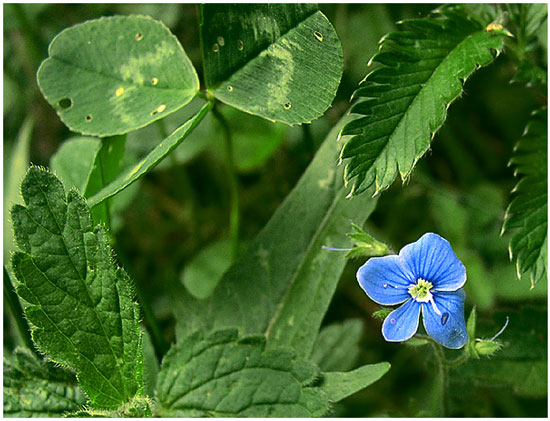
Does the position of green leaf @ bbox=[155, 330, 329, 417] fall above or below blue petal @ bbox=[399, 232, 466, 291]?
below

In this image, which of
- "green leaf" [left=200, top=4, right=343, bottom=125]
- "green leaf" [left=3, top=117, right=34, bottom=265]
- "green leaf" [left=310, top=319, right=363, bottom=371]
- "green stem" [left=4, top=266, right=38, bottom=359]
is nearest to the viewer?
"green leaf" [left=200, top=4, right=343, bottom=125]

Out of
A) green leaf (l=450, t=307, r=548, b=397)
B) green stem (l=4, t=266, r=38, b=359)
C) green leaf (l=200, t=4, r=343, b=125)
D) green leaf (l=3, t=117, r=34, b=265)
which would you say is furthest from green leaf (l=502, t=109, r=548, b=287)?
green leaf (l=3, t=117, r=34, b=265)

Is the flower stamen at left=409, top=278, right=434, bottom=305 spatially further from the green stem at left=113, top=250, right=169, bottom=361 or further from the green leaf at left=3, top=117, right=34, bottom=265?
the green leaf at left=3, top=117, right=34, bottom=265

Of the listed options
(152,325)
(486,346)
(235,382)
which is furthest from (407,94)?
(152,325)

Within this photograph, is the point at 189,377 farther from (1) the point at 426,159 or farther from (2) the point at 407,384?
(1) the point at 426,159

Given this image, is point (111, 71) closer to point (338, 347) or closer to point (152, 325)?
point (152, 325)

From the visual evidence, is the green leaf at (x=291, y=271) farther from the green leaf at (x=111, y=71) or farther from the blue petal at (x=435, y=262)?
the green leaf at (x=111, y=71)

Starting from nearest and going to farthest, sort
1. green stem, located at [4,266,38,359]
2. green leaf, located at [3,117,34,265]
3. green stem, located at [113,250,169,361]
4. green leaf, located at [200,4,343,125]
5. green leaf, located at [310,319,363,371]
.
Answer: green leaf, located at [200,4,343,125]
green stem, located at [4,266,38,359]
green stem, located at [113,250,169,361]
green leaf, located at [310,319,363,371]
green leaf, located at [3,117,34,265]
